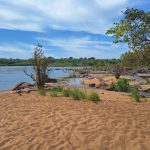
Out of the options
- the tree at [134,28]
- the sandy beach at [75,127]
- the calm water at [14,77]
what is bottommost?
the calm water at [14,77]

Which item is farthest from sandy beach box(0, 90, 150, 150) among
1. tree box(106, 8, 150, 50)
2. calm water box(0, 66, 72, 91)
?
calm water box(0, 66, 72, 91)

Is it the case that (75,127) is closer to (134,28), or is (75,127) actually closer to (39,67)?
(134,28)

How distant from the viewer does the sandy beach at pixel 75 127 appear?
729 cm

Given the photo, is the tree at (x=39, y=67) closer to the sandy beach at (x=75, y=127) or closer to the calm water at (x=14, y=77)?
the calm water at (x=14, y=77)

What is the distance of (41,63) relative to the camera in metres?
21.9

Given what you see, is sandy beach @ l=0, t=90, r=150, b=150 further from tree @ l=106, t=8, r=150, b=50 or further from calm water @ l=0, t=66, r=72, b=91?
calm water @ l=0, t=66, r=72, b=91

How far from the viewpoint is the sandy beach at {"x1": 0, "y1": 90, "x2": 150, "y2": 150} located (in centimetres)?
729

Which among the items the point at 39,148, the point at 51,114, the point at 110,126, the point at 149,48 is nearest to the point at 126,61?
the point at 149,48

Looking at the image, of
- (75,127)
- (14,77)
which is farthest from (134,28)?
(14,77)

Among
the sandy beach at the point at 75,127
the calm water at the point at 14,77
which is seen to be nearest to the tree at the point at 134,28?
the sandy beach at the point at 75,127

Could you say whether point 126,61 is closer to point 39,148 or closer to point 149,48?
point 149,48

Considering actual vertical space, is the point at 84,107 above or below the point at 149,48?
below

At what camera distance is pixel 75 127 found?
881 cm

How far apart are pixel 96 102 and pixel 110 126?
15.2 feet
